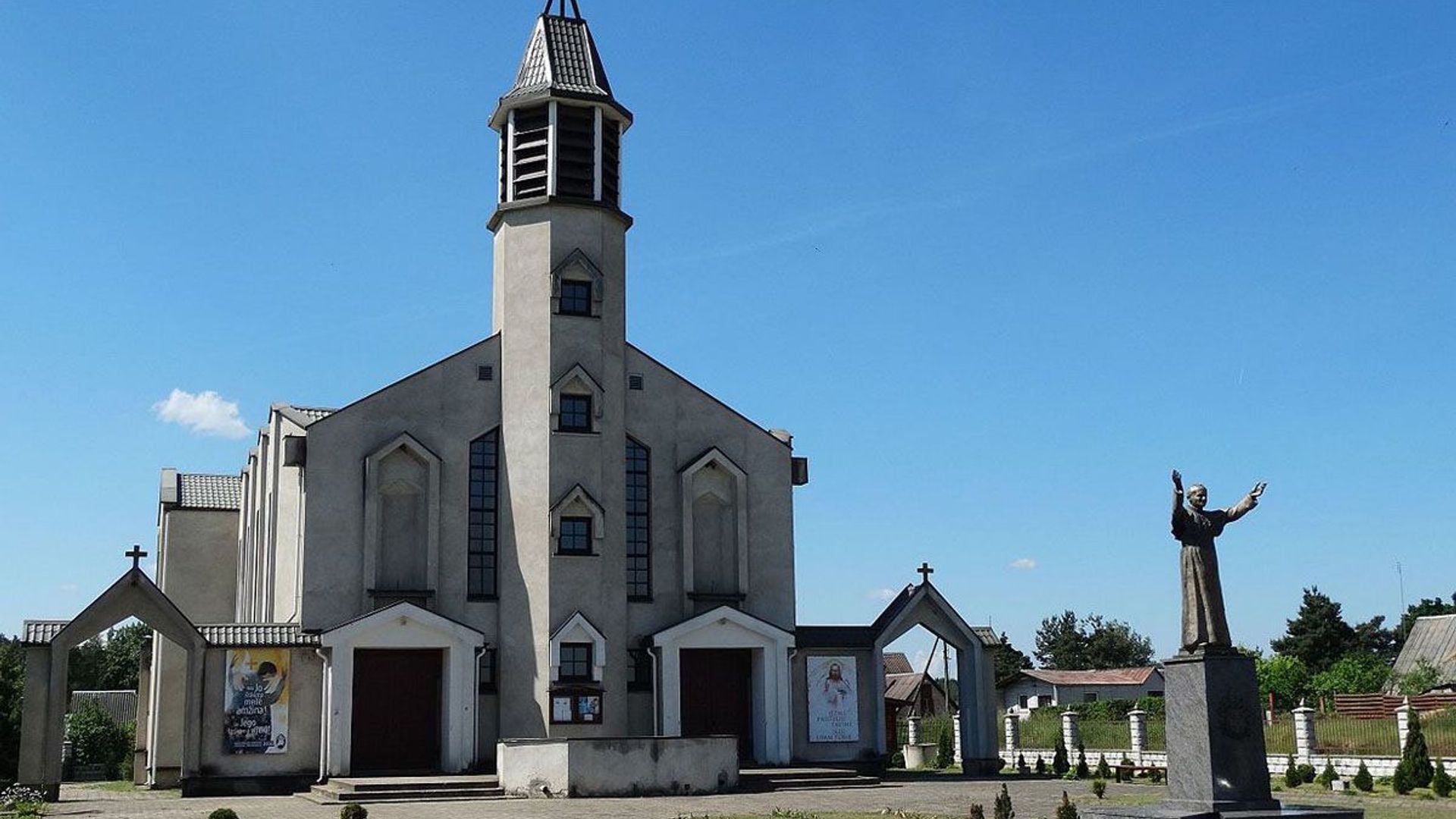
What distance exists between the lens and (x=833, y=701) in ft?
113

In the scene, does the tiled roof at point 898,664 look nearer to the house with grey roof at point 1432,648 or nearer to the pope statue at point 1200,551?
the house with grey roof at point 1432,648

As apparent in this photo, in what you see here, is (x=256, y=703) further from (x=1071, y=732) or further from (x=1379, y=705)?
(x=1379, y=705)

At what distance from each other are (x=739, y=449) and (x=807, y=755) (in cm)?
776

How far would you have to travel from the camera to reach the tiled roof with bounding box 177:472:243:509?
4144 cm

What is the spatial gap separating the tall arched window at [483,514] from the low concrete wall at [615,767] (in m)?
5.20

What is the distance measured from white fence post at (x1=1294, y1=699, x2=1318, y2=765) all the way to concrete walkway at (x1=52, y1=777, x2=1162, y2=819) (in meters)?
9.10

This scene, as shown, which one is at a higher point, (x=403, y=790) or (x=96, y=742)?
(x=403, y=790)

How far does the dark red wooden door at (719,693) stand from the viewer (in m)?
33.9

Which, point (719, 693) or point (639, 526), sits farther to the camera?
point (639, 526)

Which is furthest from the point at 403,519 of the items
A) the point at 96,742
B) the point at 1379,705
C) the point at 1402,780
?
the point at 96,742

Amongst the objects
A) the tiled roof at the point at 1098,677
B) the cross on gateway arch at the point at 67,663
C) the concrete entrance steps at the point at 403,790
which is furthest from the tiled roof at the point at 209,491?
the tiled roof at the point at 1098,677

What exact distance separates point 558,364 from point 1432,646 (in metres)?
58.1

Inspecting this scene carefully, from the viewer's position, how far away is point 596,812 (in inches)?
923

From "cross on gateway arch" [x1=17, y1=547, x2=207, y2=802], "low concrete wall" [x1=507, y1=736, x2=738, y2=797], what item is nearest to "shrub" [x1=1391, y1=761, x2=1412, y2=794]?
"low concrete wall" [x1=507, y1=736, x2=738, y2=797]
